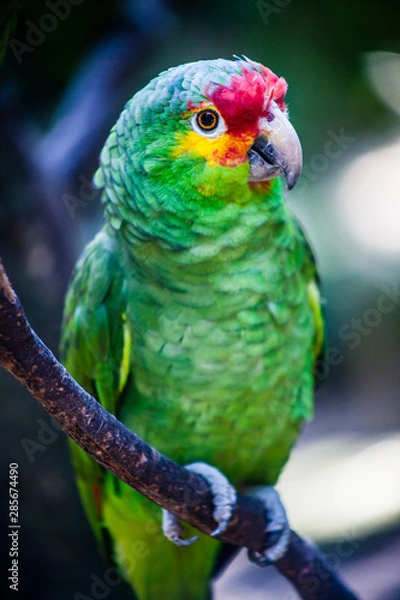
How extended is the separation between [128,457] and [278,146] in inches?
16.8

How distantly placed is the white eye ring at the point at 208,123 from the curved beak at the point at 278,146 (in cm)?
5

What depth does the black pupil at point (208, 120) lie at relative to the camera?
767mm

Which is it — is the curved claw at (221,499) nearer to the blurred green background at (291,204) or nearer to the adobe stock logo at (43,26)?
the blurred green background at (291,204)

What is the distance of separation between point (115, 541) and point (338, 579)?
1.28ft

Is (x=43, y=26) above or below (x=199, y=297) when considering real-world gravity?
above

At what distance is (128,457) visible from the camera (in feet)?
2.28

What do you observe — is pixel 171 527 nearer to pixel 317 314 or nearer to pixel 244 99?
pixel 317 314

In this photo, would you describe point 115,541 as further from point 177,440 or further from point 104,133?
point 104,133

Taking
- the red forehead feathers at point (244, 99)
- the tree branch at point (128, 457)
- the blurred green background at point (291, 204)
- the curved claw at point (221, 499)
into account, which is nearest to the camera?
the tree branch at point (128, 457)

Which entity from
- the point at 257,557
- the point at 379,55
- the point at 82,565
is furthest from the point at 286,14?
the point at 82,565
